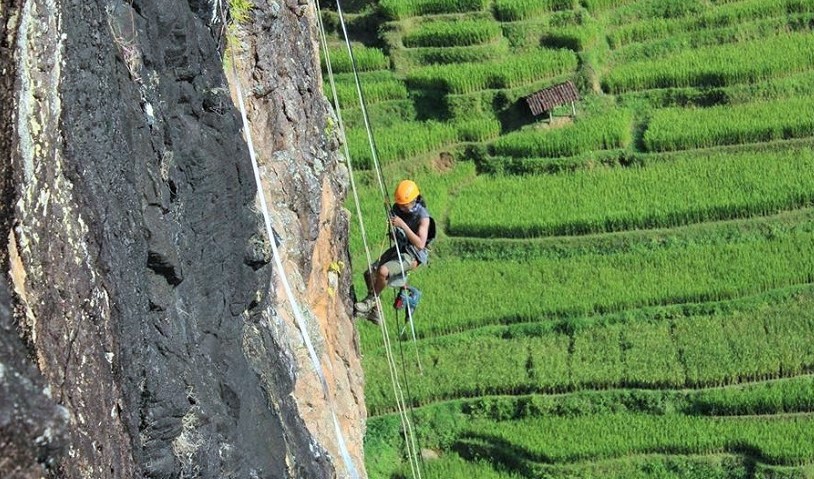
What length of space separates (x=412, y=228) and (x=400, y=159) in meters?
6.76

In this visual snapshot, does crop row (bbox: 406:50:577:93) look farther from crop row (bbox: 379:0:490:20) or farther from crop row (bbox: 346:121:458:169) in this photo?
crop row (bbox: 379:0:490:20)

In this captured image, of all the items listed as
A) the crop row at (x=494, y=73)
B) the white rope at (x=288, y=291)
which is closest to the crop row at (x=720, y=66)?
the crop row at (x=494, y=73)

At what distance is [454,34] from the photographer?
21594 millimetres

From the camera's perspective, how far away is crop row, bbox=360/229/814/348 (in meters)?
17.5

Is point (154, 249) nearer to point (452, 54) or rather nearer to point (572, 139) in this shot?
point (572, 139)

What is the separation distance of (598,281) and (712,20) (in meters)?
6.00

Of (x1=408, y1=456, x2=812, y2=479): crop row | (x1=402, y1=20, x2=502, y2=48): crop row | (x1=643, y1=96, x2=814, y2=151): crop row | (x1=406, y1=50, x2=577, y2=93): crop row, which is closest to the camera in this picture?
(x1=408, y1=456, x2=812, y2=479): crop row

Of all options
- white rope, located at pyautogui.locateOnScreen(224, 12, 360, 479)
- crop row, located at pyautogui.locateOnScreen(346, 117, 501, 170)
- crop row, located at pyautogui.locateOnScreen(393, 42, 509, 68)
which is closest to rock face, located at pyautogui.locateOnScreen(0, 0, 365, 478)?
white rope, located at pyautogui.locateOnScreen(224, 12, 360, 479)

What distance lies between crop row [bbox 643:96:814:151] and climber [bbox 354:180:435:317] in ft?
23.7

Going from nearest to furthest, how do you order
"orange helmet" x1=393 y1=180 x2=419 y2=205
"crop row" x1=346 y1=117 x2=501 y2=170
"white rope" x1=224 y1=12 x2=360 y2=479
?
"white rope" x1=224 y1=12 x2=360 y2=479, "orange helmet" x1=393 y1=180 x2=419 y2=205, "crop row" x1=346 y1=117 x2=501 y2=170

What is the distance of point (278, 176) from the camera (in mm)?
10562

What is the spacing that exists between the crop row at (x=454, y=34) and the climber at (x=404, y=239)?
848 centimetres

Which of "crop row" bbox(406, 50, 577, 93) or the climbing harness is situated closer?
the climbing harness

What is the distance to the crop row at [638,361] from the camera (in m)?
16.3
